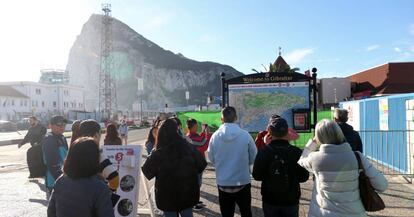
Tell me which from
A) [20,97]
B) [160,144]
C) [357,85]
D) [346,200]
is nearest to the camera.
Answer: [346,200]

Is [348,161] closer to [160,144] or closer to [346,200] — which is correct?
[346,200]

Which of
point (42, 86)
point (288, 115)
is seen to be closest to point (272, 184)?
point (288, 115)

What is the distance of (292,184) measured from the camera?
4660mm

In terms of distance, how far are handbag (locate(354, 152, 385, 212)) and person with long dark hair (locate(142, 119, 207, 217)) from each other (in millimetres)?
1761

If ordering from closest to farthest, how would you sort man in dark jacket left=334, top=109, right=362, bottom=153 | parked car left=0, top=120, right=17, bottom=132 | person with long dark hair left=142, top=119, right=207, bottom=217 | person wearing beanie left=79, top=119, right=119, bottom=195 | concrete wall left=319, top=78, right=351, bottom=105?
person wearing beanie left=79, top=119, right=119, bottom=195 → person with long dark hair left=142, top=119, right=207, bottom=217 → man in dark jacket left=334, top=109, right=362, bottom=153 → concrete wall left=319, top=78, right=351, bottom=105 → parked car left=0, top=120, right=17, bottom=132

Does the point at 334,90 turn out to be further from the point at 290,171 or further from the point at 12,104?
the point at 12,104

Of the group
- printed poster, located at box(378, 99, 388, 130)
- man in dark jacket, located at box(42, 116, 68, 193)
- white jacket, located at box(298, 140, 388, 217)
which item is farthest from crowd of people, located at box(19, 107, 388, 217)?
printed poster, located at box(378, 99, 388, 130)

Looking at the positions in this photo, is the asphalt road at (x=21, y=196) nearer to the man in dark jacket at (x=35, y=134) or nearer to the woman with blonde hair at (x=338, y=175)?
the man in dark jacket at (x=35, y=134)

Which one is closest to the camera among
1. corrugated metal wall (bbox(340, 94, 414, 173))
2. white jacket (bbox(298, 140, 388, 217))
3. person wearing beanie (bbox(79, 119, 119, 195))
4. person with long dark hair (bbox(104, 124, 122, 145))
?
white jacket (bbox(298, 140, 388, 217))

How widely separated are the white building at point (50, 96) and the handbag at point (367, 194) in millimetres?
97056

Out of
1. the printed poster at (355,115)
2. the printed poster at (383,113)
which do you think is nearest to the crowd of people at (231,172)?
the printed poster at (383,113)

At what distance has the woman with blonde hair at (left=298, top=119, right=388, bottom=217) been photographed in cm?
406

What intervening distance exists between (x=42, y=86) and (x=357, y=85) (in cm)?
7750

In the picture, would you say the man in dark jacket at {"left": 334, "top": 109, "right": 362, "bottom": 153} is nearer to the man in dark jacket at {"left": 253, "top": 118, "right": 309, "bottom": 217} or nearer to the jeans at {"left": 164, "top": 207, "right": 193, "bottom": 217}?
the man in dark jacket at {"left": 253, "top": 118, "right": 309, "bottom": 217}
